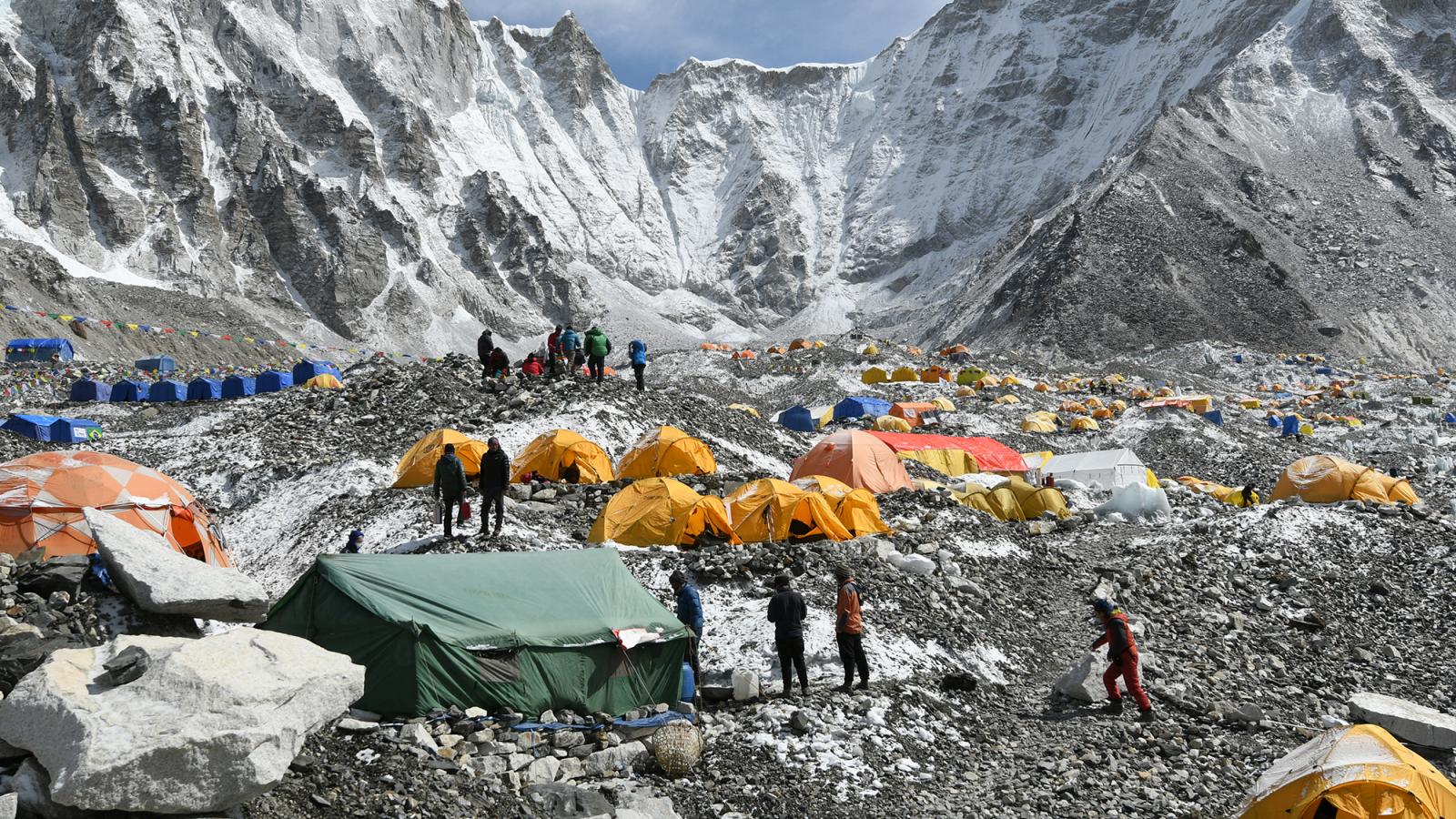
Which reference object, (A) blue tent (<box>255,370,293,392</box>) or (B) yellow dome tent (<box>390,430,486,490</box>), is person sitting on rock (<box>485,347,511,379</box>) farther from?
(A) blue tent (<box>255,370,293,392</box>)

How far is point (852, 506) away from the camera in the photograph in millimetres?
17422

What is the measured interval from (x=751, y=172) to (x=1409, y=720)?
575ft

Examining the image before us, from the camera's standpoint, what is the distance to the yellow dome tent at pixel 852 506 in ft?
56.5

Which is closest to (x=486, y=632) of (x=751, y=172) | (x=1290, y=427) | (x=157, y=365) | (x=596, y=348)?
(x=596, y=348)

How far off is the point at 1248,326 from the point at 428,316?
84621 millimetres

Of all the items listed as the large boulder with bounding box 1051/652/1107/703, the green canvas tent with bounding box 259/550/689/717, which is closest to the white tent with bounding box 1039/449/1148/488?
the large boulder with bounding box 1051/652/1107/703

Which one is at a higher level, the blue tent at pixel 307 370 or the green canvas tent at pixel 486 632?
the blue tent at pixel 307 370

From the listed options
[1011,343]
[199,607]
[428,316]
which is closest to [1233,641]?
[199,607]

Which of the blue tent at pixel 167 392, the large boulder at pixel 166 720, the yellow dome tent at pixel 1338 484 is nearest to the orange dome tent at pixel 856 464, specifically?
the yellow dome tent at pixel 1338 484

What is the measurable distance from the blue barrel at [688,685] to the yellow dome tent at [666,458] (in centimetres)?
1155

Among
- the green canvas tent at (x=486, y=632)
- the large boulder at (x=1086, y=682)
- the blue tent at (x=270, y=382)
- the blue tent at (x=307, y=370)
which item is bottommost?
the large boulder at (x=1086, y=682)

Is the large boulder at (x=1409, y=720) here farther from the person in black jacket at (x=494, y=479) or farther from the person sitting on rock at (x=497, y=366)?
the person sitting on rock at (x=497, y=366)

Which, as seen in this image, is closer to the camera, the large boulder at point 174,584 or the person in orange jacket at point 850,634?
the large boulder at point 174,584

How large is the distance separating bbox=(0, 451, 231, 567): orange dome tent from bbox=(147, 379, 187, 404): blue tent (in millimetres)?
27579
